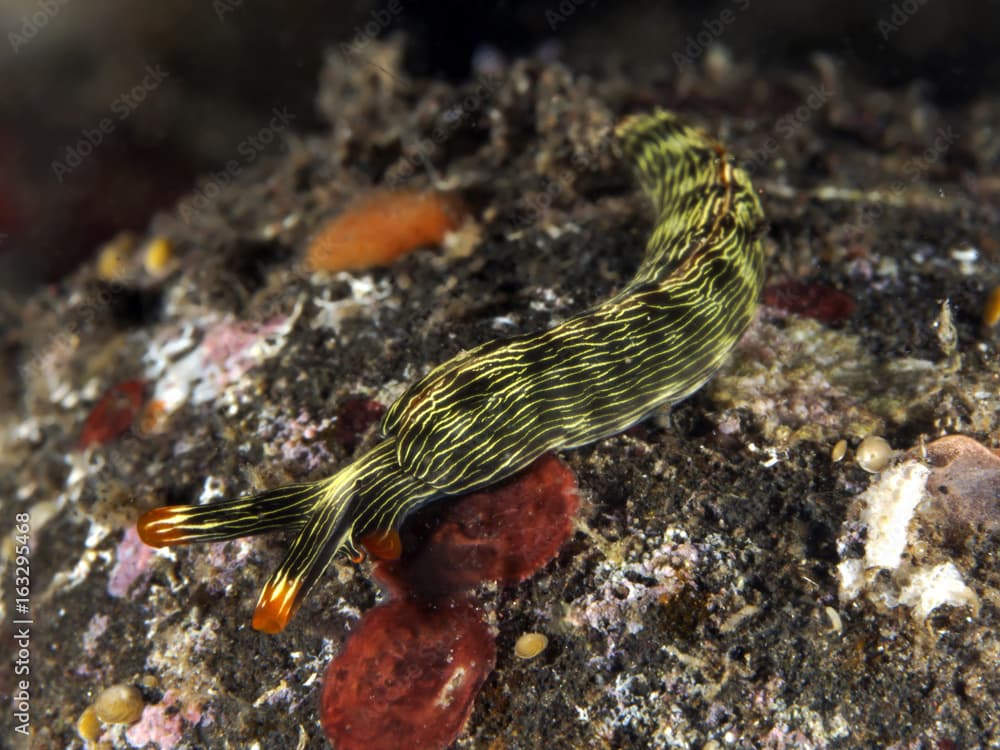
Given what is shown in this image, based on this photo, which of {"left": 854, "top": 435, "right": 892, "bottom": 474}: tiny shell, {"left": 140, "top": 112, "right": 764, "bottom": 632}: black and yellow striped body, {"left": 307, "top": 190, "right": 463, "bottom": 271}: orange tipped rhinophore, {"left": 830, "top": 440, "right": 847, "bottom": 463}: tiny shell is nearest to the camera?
{"left": 140, "top": 112, "right": 764, "bottom": 632}: black and yellow striped body

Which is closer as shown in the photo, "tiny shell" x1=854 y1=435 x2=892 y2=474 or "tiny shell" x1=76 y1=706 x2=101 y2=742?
"tiny shell" x1=854 y1=435 x2=892 y2=474

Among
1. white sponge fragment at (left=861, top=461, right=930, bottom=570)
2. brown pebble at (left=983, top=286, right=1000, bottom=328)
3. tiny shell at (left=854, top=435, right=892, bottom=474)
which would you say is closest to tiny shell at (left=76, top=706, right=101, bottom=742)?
white sponge fragment at (left=861, top=461, right=930, bottom=570)

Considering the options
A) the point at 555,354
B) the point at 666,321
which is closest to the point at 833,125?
the point at 666,321

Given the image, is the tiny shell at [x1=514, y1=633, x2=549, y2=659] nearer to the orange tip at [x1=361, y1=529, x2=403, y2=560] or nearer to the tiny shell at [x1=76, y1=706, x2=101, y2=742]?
the orange tip at [x1=361, y1=529, x2=403, y2=560]

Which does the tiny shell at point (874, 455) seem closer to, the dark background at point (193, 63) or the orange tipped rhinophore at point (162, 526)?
the orange tipped rhinophore at point (162, 526)

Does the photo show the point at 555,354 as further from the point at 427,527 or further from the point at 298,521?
the point at 298,521

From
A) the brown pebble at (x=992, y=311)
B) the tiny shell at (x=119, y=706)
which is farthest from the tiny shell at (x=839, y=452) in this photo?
the tiny shell at (x=119, y=706)

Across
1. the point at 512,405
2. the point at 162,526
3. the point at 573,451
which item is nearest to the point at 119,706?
the point at 162,526
